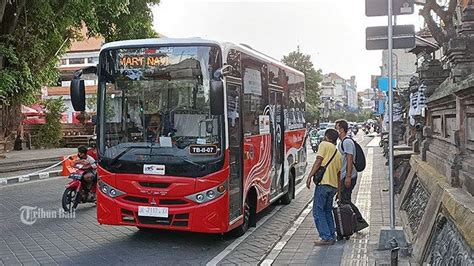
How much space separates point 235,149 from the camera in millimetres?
8172

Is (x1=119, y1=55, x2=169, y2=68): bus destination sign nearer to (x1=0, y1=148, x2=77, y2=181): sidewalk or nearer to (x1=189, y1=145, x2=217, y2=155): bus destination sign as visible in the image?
(x1=189, y1=145, x2=217, y2=155): bus destination sign

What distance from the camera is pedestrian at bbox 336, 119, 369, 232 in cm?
856

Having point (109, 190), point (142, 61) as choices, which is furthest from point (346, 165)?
point (109, 190)

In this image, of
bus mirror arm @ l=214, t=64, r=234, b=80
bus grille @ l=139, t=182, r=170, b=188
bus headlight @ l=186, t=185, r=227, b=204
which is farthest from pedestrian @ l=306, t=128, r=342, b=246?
bus grille @ l=139, t=182, r=170, b=188

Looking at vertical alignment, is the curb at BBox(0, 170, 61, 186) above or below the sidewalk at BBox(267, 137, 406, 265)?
above

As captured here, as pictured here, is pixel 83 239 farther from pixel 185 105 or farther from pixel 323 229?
pixel 323 229

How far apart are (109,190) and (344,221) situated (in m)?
3.60

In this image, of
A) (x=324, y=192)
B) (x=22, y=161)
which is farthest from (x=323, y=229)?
(x=22, y=161)

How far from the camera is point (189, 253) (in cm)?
774

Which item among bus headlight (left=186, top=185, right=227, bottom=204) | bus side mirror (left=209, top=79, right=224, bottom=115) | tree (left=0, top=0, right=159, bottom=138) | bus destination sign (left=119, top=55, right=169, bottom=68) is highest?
tree (left=0, top=0, right=159, bottom=138)

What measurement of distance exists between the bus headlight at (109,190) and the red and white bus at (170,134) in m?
0.01

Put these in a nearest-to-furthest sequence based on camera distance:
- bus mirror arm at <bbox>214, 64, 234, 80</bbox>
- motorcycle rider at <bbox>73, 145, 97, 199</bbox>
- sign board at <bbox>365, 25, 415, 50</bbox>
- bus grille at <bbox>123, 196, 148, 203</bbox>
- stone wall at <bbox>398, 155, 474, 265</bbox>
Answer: stone wall at <bbox>398, 155, 474, 265</bbox>
sign board at <bbox>365, 25, 415, 50</bbox>
bus mirror arm at <bbox>214, 64, 234, 80</bbox>
bus grille at <bbox>123, 196, 148, 203</bbox>
motorcycle rider at <bbox>73, 145, 97, 199</bbox>

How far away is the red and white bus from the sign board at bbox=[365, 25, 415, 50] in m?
1.98

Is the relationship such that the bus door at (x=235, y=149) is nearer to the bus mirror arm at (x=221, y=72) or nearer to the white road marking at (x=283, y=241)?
the bus mirror arm at (x=221, y=72)
